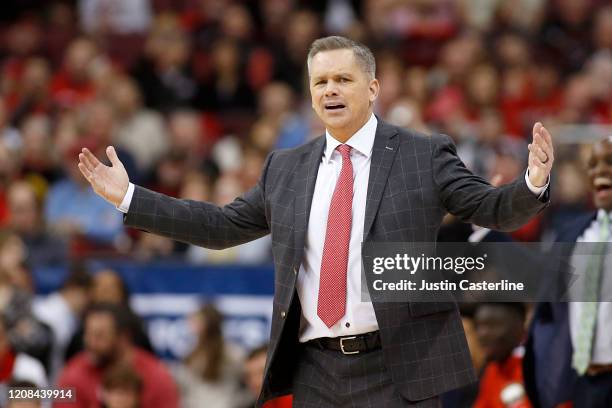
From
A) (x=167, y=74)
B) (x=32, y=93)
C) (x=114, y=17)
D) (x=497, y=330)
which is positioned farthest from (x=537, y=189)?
(x=114, y=17)

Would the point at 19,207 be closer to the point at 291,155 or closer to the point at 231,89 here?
the point at 231,89

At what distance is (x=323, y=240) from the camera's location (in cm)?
470

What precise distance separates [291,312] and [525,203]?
3.43ft

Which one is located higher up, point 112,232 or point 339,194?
point 112,232

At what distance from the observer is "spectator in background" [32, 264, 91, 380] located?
9.23 m

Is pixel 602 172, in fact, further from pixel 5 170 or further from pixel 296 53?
pixel 296 53

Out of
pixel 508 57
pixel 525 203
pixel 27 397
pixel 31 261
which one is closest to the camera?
pixel 525 203

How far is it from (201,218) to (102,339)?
3.47m

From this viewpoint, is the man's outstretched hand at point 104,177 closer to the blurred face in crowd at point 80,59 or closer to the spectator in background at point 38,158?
the spectator in background at point 38,158

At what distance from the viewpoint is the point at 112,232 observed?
11.0 m

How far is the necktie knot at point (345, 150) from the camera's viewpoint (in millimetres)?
4820

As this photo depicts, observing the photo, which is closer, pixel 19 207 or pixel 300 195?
pixel 300 195

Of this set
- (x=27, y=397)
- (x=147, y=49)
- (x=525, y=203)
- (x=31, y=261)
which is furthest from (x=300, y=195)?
(x=147, y=49)

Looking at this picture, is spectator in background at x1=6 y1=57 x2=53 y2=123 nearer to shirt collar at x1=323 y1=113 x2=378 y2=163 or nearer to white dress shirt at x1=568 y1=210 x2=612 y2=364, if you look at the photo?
white dress shirt at x1=568 y1=210 x2=612 y2=364
